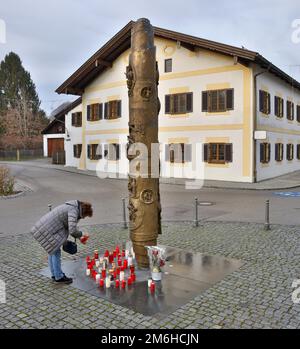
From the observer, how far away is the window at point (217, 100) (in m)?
22.5

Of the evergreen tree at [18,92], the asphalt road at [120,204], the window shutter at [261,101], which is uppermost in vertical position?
the evergreen tree at [18,92]

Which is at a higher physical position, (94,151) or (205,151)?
(94,151)

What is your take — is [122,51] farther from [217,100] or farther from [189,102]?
[217,100]

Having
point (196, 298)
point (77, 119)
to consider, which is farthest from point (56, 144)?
point (196, 298)

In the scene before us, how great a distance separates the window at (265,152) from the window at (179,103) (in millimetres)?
5189

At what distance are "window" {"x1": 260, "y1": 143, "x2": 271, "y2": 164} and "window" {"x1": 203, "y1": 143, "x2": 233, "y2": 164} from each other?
2.08 m

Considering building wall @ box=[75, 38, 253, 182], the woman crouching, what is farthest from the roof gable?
the woman crouching

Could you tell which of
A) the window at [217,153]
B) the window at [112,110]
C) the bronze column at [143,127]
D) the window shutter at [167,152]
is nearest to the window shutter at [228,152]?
the window at [217,153]

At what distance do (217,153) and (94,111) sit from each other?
39.3 ft

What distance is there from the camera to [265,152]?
77.5 ft

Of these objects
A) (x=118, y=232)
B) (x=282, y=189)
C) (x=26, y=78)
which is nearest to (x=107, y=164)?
(x=282, y=189)

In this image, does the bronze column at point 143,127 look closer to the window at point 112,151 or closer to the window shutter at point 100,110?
the window at point 112,151

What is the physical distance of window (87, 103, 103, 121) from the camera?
29858 mm

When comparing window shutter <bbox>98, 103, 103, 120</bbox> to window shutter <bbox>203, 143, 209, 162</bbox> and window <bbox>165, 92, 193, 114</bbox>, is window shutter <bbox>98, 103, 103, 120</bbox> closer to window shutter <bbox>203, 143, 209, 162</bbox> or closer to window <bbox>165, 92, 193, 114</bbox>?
window <bbox>165, 92, 193, 114</bbox>
